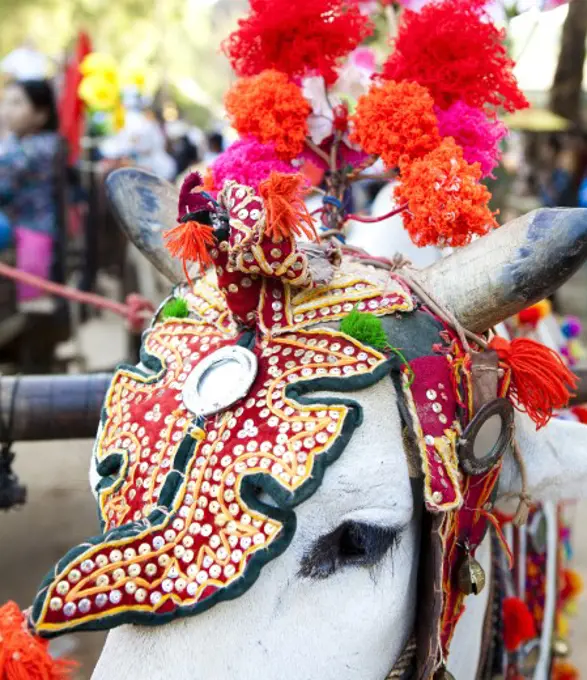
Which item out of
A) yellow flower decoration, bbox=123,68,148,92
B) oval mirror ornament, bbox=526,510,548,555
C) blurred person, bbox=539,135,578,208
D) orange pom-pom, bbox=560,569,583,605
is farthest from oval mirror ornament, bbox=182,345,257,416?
blurred person, bbox=539,135,578,208

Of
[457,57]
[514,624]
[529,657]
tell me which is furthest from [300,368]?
[529,657]

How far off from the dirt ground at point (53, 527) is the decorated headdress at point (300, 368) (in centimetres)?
271

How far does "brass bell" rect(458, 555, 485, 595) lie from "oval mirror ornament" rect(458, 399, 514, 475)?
20cm

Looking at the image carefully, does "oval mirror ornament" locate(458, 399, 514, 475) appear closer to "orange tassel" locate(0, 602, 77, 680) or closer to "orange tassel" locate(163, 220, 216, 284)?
"orange tassel" locate(163, 220, 216, 284)

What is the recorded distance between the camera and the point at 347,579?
1527 millimetres

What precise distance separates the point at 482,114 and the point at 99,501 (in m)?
1.20

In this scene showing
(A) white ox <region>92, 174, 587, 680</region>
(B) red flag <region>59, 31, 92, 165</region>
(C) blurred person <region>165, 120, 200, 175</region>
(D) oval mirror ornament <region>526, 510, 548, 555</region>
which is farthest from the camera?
(C) blurred person <region>165, 120, 200, 175</region>

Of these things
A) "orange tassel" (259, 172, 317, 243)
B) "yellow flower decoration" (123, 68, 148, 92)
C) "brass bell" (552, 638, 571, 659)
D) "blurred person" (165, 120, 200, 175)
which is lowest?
"brass bell" (552, 638, 571, 659)

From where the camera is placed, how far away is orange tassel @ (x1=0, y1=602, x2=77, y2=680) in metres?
1.46

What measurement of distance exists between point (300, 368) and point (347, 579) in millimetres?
385

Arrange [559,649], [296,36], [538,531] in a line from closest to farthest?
[296,36] → [538,531] → [559,649]

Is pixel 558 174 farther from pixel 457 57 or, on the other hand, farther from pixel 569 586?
pixel 457 57

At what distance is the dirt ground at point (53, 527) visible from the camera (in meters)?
4.51

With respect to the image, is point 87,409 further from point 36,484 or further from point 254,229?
point 36,484
